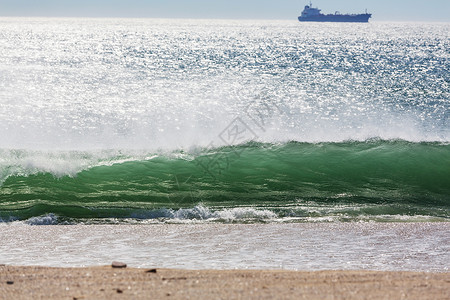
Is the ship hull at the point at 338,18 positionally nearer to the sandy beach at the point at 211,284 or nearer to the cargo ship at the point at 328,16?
the cargo ship at the point at 328,16

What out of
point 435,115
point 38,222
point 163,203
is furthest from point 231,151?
point 435,115

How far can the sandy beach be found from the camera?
165 inches

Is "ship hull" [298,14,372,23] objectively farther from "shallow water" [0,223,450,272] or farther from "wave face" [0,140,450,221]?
"shallow water" [0,223,450,272]

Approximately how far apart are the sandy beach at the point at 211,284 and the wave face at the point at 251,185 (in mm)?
3926

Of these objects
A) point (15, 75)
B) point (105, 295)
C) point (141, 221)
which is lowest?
point (141, 221)

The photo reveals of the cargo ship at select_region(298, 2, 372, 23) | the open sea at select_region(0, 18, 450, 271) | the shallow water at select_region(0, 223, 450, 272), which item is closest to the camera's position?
the shallow water at select_region(0, 223, 450, 272)

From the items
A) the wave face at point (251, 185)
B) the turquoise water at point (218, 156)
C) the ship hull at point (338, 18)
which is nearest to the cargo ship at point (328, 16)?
the ship hull at point (338, 18)

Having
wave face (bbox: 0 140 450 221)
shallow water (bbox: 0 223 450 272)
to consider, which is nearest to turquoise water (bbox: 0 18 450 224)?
wave face (bbox: 0 140 450 221)

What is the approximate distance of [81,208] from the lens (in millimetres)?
9492

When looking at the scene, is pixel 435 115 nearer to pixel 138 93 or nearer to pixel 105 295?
pixel 138 93

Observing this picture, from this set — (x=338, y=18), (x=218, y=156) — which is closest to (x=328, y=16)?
(x=338, y=18)

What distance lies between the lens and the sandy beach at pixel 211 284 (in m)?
4.18

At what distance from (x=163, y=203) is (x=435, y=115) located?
53.0 ft

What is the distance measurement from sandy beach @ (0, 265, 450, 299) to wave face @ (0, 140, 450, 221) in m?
3.93
